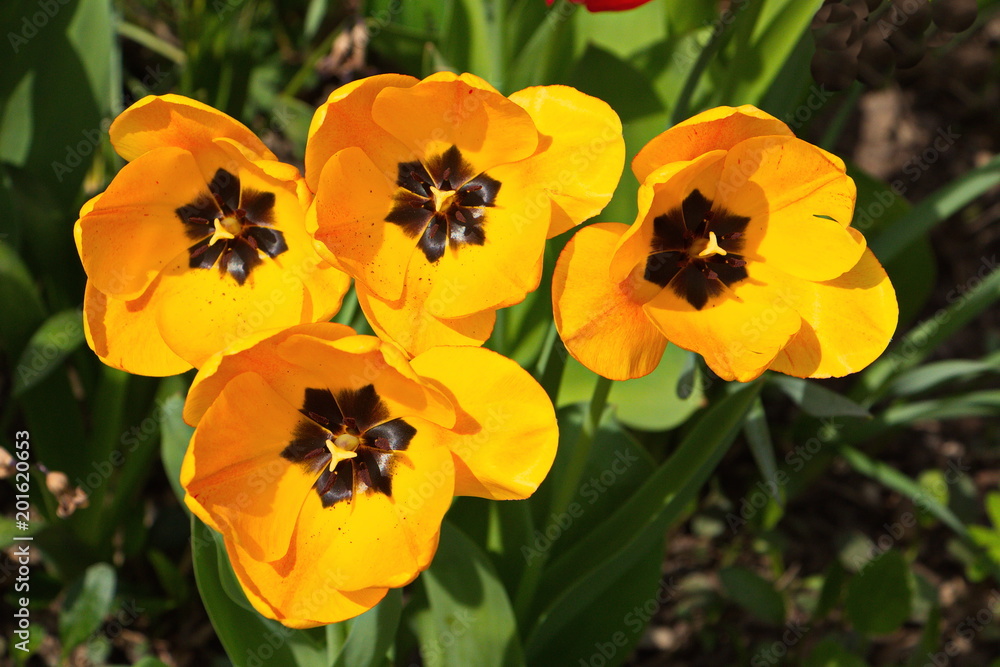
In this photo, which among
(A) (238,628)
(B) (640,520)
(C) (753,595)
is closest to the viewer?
(A) (238,628)

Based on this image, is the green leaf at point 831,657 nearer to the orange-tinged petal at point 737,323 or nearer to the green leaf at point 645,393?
the green leaf at point 645,393

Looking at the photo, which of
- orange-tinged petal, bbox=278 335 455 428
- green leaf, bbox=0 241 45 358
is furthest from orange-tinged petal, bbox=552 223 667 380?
green leaf, bbox=0 241 45 358

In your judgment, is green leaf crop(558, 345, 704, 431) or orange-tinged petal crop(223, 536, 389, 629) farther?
green leaf crop(558, 345, 704, 431)

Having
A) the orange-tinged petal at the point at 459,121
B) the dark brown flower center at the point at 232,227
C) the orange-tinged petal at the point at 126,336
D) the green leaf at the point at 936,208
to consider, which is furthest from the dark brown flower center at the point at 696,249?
the green leaf at the point at 936,208

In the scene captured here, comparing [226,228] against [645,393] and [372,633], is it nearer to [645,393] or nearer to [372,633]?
[372,633]

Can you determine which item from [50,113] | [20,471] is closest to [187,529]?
[20,471]

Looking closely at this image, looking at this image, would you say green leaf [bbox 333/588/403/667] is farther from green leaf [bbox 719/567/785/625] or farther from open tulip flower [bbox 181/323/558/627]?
green leaf [bbox 719/567/785/625]

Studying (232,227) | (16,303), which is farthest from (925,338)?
(16,303)
